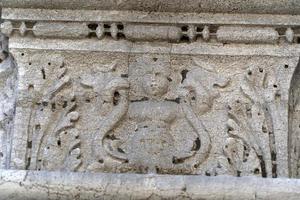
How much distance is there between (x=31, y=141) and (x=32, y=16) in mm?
556

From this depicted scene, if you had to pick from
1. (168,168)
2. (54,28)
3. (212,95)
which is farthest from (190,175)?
(54,28)

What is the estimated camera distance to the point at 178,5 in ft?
10.6

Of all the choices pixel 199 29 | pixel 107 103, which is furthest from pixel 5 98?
pixel 199 29

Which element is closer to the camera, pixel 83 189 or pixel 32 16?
pixel 83 189

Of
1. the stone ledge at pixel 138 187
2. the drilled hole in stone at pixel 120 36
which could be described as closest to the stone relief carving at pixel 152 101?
the drilled hole in stone at pixel 120 36

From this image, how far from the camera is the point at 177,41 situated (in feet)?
10.7

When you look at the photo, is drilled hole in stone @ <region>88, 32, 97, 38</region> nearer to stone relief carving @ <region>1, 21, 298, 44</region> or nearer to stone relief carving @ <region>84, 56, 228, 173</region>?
stone relief carving @ <region>1, 21, 298, 44</region>

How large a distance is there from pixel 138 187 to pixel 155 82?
52 cm

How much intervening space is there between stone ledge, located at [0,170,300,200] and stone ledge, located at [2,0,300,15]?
2.51 feet

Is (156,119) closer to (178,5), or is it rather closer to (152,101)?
(152,101)

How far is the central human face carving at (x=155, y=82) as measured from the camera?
3.19 m

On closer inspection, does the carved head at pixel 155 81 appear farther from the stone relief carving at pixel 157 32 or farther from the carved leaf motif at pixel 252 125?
the carved leaf motif at pixel 252 125

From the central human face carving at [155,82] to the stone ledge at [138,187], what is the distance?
1.40 feet

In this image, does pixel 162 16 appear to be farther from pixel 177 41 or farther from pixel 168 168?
pixel 168 168
